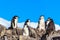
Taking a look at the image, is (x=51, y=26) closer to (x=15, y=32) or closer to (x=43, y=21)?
(x=15, y=32)

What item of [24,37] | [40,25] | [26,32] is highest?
[40,25]

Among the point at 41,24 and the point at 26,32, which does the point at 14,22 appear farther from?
the point at 26,32

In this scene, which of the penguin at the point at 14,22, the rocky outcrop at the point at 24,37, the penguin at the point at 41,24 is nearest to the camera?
the rocky outcrop at the point at 24,37

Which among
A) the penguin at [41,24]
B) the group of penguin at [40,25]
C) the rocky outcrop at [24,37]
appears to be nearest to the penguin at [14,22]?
the group of penguin at [40,25]

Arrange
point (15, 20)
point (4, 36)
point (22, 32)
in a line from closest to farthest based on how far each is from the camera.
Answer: point (4, 36) < point (22, 32) < point (15, 20)

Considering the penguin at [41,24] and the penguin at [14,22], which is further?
the penguin at [41,24]

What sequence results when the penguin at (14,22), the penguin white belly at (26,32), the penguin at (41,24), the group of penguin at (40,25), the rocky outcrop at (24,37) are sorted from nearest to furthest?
the rocky outcrop at (24,37) < the penguin white belly at (26,32) < the group of penguin at (40,25) < the penguin at (14,22) < the penguin at (41,24)

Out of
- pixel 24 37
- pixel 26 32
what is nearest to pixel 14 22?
pixel 26 32

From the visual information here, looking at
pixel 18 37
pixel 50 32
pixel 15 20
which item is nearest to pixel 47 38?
pixel 50 32

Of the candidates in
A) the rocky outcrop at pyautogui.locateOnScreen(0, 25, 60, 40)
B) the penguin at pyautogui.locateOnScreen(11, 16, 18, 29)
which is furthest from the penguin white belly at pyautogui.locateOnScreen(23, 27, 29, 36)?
the penguin at pyautogui.locateOnScreen(11, 16, 18, 29)

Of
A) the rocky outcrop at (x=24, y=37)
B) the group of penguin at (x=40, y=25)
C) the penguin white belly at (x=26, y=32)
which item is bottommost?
the rocky outcrop at (x=24, y=37)

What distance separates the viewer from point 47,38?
164 ft

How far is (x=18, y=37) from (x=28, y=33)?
20.2ft

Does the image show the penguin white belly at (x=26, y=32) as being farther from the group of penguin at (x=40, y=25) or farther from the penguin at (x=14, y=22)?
the penguin at (x=14, y=22)
